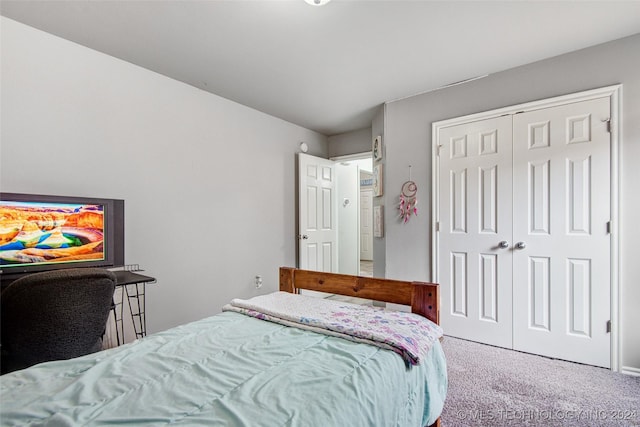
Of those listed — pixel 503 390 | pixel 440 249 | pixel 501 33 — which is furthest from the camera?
pixel 440 249

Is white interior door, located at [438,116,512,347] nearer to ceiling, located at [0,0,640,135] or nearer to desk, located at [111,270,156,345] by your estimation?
ceiling, located at [0,0,640,135]

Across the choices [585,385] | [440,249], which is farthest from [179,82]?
[585,385]

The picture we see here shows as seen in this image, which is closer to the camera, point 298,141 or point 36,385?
point 36,385

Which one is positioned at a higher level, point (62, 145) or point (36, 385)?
point (62, 145)

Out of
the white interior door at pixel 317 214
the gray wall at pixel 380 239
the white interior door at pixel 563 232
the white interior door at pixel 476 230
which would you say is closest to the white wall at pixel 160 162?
the white interior door at pixel 317 214

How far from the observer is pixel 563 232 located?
95.2 inches

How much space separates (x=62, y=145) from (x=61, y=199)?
436 millimetres

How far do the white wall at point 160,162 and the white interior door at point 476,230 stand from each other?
204cm

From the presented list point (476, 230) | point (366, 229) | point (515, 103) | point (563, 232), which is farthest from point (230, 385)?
point (366, 229)

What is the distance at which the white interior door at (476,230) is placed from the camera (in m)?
2.68

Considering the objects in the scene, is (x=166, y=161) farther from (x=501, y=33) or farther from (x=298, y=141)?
(x=501, y=33)

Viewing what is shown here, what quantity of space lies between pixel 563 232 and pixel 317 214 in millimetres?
2813

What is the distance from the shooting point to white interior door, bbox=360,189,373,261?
26.3ft

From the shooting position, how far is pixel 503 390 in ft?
6.50
